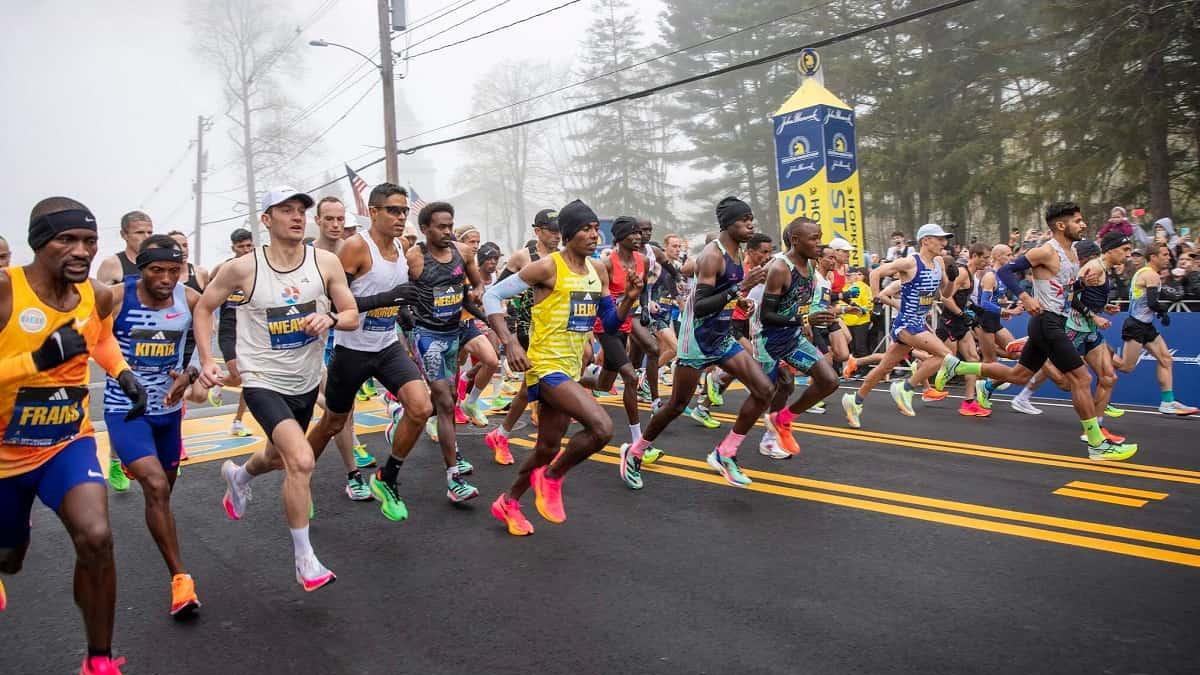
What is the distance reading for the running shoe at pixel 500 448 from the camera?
308 inches

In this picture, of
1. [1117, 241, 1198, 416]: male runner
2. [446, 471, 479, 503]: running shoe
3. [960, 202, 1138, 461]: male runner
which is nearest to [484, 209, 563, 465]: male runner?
[446, 471, 479, 503]: running shoe

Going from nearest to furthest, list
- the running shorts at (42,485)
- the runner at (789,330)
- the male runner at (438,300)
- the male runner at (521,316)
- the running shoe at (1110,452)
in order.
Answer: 1. the running shorts at (42,485)
2. the male runner at (438,300)
3. the runner at (789,330)
4. the running shoe at (1110,452)
5. the male runner at (521,316)

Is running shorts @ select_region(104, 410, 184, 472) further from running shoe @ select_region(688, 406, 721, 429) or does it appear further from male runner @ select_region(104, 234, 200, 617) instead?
running shoe @ select_region(688, 406, 721, 429)

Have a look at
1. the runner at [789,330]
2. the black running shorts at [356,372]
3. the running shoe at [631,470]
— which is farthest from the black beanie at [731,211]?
the black running shorts at [356,372]

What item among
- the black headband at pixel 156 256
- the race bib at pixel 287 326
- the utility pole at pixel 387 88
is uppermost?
the utility pole at pixel 387 88

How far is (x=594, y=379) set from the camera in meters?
8.84

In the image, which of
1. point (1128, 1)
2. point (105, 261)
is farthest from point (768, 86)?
point (105, 261)

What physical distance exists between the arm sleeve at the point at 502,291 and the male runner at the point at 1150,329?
7.90m

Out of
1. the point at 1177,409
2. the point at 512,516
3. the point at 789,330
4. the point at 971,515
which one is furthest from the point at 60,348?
the point at 1177,409

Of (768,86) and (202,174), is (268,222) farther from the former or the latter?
(202,174)

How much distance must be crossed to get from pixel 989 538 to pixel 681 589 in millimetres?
2133

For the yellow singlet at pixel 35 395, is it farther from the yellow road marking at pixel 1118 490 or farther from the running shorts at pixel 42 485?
the yellow road marking at pixel 1118 490

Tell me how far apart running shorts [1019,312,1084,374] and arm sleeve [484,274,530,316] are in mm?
4948

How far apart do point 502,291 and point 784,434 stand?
358 cm
